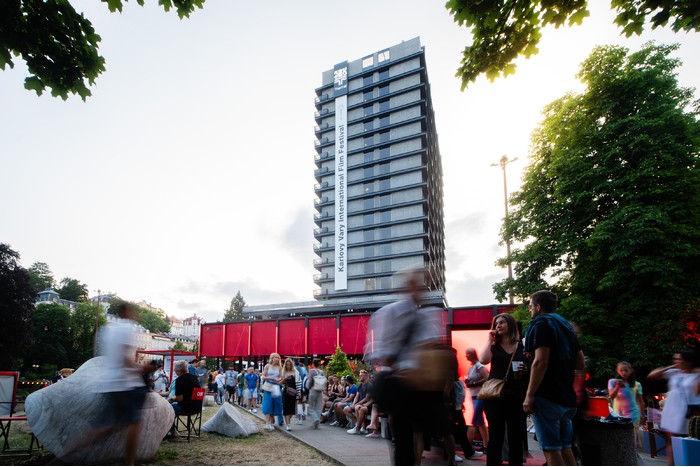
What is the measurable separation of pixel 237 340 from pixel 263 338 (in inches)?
113

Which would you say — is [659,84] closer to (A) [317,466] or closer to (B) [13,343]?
(A) [317,466]

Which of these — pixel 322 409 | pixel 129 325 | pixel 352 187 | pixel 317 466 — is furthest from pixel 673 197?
pixel 352 187

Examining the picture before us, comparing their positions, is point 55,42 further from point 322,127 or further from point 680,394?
point 322,127

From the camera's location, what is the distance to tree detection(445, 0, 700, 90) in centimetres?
449

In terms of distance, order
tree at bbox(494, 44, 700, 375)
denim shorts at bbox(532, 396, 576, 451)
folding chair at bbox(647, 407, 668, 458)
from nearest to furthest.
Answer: denim shorts at bbox(532, 396, 576, 451), folding chair at bbox(647, 407, 668, 458), tree at bbox(494, 44, 700, 375)

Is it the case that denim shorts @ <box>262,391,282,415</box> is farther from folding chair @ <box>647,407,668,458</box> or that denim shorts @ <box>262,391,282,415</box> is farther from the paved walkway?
folding chair @ <box>647,407,668,458</box>

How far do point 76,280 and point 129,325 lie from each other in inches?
4750

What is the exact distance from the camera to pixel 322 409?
566 inches

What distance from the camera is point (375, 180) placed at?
68875 millimetres

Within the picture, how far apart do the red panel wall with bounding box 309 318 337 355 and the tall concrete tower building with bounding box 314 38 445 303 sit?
66.6ft

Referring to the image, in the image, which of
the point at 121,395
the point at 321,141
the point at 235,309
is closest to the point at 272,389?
the point at 121,395

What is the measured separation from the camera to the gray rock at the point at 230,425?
31.2 ft

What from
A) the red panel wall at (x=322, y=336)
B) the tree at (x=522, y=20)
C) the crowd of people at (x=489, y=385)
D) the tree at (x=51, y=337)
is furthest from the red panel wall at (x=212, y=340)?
the tree at (x=522, y=20)

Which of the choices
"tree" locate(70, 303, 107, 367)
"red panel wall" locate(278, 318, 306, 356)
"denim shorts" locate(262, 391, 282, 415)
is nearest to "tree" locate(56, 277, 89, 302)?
"tree" locate(70, 303, 107, 367)
